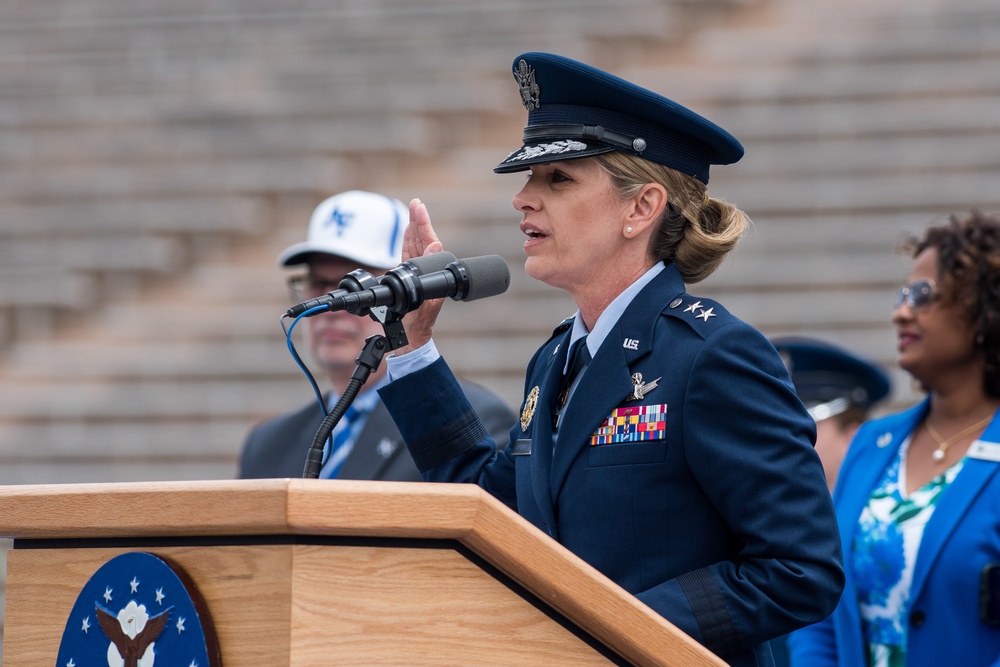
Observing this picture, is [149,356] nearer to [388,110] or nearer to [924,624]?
[388,110]

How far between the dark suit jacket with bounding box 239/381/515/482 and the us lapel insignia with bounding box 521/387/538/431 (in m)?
1.00

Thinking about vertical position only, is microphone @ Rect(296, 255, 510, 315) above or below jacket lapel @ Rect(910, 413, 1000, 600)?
above

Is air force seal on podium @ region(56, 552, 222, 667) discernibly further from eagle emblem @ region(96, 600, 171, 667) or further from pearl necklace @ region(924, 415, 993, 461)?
pearl necklace @ region(924, 415, 993, 461)

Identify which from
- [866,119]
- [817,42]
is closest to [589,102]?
[866,119]

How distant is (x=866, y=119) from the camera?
22.9 ft

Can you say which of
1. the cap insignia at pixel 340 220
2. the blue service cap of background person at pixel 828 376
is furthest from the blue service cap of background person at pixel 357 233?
the blue service cap of background person at pixel 828 376

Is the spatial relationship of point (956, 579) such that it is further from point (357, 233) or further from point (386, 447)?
point (357, 233)

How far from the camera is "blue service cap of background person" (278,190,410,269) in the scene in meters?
3.75

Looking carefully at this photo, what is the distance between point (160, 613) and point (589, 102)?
3.21 ft

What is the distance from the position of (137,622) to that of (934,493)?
6.38 feet

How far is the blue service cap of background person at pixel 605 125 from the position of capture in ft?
6.66

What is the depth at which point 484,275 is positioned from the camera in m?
Result: 1.92

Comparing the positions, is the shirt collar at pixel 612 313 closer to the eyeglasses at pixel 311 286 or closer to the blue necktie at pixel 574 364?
the blue necktie at pixel 574 364

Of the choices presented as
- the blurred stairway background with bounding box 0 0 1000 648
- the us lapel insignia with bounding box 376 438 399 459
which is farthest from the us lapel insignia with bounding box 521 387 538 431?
the blurred stairway background with bounding box 0 0 1000 648
